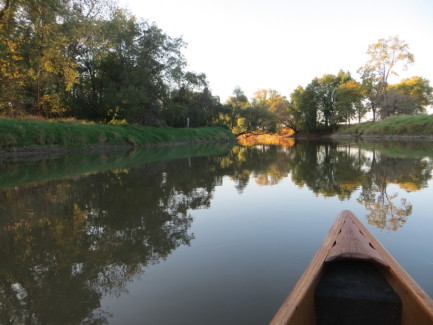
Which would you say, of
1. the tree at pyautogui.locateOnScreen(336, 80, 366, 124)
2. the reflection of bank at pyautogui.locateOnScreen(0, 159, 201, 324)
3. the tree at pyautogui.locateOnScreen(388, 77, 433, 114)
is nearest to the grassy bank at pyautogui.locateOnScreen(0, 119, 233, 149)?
the reflection of bank at pyautogui.locateOnScreen(0, 159, 201, 324)

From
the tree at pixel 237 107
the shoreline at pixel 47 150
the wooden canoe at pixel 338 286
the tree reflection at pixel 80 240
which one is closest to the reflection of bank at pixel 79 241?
the tree reflection at pixel 80 240

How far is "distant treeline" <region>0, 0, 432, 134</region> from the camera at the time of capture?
17.3 metres

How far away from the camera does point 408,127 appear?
3706cm

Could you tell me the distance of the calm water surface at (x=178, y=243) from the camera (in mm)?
2584

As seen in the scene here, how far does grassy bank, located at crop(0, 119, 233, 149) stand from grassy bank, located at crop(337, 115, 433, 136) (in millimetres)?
27264

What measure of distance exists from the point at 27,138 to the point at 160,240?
50.3ft

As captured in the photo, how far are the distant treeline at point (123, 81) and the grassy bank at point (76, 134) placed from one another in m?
2.18

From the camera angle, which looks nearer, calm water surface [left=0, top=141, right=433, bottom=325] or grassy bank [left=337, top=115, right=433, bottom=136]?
calm water surface [left=0, top=141, right=433, bottom=325]

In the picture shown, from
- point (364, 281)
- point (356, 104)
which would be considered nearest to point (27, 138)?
point (364, 281)

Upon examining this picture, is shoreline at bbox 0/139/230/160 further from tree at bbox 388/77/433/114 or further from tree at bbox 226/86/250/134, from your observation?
tree at bbox 388/77/433/114

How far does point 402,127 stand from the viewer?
124 ft

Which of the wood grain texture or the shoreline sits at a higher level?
the shoreline

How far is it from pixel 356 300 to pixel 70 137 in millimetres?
19728

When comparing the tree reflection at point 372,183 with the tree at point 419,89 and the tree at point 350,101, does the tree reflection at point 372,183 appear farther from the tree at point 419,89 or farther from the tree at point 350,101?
the tree at point 419,89
